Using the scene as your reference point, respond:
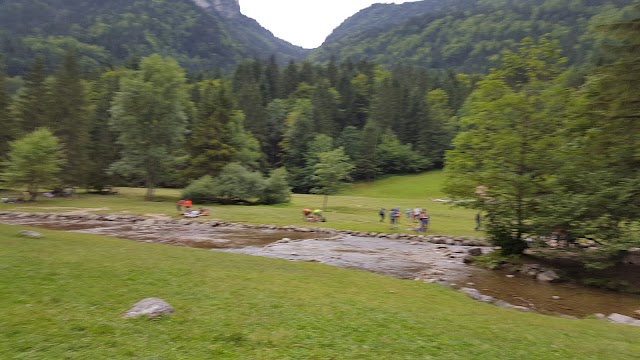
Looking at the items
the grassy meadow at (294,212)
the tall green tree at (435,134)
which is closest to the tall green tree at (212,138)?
the grassy meadow at (294,212)

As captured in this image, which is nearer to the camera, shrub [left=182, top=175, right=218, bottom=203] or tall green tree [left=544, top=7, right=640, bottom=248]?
tall green tree [left=544, top=7, right=640, bottom=248]

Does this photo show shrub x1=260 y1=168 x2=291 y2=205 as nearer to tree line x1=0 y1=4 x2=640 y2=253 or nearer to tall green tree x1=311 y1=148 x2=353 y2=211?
tree line x1=0 y1=4 x2=640 y2=253

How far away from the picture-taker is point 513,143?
2139cm

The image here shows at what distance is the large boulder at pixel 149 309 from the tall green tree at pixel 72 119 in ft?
158

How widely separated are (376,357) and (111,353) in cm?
428

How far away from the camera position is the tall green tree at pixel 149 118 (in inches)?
1971

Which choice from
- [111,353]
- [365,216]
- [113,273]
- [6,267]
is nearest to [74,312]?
[111,353]

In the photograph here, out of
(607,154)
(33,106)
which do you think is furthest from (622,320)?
(33,106)

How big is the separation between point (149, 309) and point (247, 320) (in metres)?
1.97

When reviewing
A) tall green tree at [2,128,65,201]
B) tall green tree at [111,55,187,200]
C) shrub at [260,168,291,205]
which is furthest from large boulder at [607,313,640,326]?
tall green tree at [111,55,187,200]

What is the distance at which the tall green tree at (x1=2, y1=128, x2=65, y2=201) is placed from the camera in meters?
40.8

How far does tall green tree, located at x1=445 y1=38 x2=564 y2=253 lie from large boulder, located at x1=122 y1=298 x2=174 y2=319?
18492 millimetres

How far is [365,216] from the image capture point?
4272 cm

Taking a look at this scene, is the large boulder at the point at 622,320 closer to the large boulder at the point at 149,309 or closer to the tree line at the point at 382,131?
the tree line at the point at 382,131
